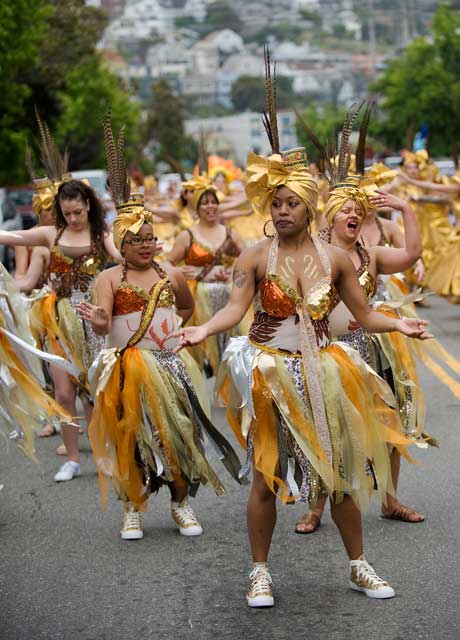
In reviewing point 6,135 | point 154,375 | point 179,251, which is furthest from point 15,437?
point 6,135

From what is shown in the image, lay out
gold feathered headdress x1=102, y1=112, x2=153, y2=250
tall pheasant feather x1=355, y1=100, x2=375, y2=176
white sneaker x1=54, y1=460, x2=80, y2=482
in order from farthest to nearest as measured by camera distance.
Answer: white sneaker x1=54, y1=460, x2=80, y2=482, gold feathered headdress x1=102, y1=112, x2=153, y2=250, tall pheasant feather x1=355, y1=100, x2=375, y2=176

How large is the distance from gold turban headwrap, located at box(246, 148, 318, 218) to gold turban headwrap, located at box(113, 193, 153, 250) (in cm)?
132

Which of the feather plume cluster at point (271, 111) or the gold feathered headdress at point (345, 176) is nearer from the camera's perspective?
the feather plume cluster at point (271, 111)

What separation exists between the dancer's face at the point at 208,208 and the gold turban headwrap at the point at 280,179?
521 centimetres

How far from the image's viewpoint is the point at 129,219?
7633 mm

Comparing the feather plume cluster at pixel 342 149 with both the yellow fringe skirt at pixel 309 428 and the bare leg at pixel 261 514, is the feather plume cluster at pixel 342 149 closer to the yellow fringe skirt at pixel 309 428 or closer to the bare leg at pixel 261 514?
the yellow fringe skirt at pixel 309 428

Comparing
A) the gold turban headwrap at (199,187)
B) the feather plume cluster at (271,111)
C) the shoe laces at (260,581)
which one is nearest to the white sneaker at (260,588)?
the shoe laces at (260,581)

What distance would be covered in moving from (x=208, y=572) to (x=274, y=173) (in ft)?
6.68

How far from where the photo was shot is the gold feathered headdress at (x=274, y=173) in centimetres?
631

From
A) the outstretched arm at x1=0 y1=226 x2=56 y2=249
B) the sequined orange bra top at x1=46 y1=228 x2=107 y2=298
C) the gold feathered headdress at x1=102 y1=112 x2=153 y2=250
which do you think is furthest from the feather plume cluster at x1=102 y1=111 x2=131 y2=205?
the sequined orange bra top at x1=46 y1=228 x2=107 y2=298

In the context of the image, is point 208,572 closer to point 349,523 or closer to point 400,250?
point 349,523

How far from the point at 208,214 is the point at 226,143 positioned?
173 m

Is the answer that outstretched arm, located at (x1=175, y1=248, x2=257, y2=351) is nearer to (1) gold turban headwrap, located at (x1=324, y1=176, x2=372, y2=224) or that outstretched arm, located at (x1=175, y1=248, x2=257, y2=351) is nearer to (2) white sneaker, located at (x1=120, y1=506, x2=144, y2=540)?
(1) gold turban headwrap, located at (x1=324, y1=176, x2=372, y2=224)

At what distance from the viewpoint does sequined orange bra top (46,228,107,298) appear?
9641 mm
